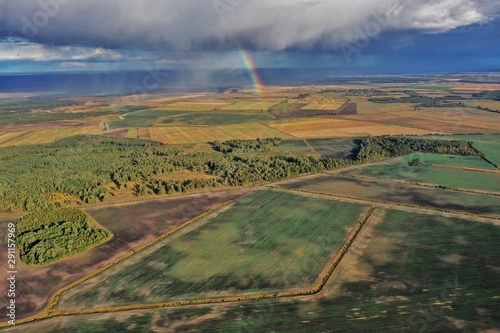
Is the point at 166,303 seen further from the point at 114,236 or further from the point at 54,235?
the point at 54,235

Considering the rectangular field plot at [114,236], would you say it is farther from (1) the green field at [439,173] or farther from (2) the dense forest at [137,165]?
(1) the green field at [439,173]

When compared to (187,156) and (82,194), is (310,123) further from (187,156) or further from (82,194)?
(82,194)

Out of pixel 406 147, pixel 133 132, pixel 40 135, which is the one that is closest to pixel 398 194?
pixel 406 147

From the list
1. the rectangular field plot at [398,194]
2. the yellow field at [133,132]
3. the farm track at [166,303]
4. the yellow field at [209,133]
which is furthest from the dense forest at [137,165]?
the farm track at [166,303]

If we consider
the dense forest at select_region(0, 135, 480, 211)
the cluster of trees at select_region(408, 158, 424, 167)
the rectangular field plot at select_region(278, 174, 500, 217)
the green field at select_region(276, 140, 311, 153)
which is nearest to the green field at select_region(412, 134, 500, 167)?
the dense forest at select_region(0, 135, 480, 211)

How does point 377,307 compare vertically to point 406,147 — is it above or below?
below

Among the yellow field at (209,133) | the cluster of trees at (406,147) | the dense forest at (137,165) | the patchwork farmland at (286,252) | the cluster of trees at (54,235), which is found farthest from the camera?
the yellow field at (209,133)

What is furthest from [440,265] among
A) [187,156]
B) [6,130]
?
[6,130]
